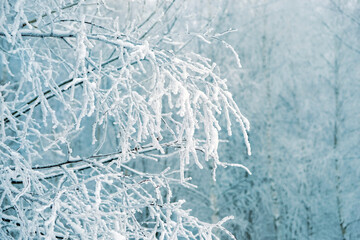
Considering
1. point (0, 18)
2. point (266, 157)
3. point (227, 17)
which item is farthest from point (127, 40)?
point (266, 157)

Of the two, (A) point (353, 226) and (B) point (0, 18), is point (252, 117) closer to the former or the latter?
(A) point (353, 226)

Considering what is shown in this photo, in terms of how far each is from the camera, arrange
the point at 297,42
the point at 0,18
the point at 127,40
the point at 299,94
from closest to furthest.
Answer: the point at 0,18
the point at 127,40
the point at 299,94
the point at 297,42

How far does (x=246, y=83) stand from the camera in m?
9.78

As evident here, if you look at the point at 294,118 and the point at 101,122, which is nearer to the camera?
the point at 101,122

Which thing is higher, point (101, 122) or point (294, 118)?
point (101, 122)

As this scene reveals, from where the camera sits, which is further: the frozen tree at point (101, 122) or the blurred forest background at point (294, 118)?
the blurred forest background at point (294, 118)

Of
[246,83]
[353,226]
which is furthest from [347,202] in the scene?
[246,83]

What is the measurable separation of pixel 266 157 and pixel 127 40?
27.0 feet

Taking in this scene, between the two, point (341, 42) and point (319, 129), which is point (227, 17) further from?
point (319, 129)

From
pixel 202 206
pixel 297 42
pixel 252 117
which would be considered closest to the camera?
pixel 202 206

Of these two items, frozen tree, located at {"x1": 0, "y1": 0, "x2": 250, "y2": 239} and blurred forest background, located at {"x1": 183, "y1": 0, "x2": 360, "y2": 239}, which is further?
blurred forest background, located at {"x1": 183, "y1": 0, "x2": 360, "y2": 239}

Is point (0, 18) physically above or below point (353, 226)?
above

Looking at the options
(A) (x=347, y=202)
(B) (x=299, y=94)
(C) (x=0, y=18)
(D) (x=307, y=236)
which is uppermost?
(C) (x=0, y=18)

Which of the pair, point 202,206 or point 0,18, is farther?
point 202,206
